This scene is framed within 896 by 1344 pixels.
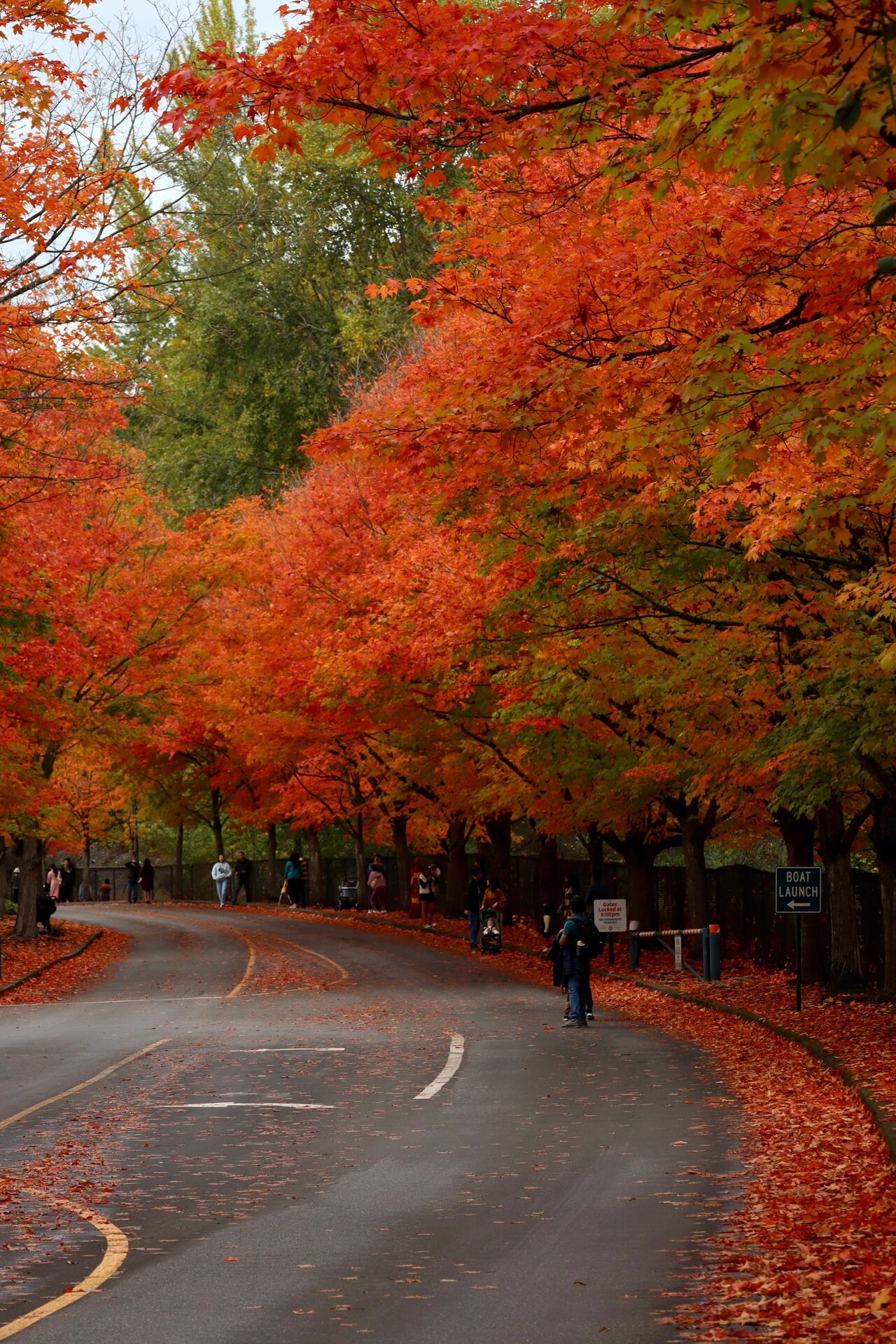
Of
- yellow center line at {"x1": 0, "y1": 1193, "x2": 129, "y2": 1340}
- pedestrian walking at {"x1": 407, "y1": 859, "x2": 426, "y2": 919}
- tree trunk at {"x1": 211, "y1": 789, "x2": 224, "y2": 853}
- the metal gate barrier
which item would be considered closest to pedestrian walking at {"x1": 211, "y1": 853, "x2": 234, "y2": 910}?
tree trunk at {"x1": 211, "y1": 789, "x2": 224, "y2": 853}

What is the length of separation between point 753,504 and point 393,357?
2999 cm

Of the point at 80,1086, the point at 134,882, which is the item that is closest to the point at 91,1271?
the point at 80,1086

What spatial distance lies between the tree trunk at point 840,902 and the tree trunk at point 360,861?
1167 inches

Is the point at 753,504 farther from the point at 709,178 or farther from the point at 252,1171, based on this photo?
the point at 252,1171

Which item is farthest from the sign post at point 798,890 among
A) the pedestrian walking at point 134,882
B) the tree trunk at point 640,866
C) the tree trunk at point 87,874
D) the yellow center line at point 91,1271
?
the tree trunk at point 87,874

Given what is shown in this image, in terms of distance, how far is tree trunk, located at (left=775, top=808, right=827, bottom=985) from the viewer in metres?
26.0

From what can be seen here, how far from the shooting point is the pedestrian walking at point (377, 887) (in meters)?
52.1

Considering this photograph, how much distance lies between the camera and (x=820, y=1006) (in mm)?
23000

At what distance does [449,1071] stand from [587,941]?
4.51m

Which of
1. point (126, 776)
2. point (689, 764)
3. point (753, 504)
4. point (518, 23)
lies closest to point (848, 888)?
point (689, 764)

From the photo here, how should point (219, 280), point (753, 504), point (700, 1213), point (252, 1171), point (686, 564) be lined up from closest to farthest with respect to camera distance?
point (700, 1213), point (252, 1171), point (753, 504), point (686, 564), point (219, 280)

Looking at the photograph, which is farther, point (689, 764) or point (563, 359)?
point (689, 764)

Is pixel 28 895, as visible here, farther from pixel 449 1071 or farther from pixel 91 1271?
pixel 91 1271

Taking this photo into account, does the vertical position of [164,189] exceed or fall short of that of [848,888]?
it exceeds it
